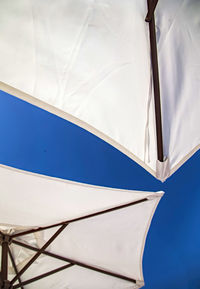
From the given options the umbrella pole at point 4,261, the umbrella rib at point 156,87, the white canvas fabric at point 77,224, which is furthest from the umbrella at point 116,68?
the umbrella pole at point 4,261

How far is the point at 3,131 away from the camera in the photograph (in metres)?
3.92

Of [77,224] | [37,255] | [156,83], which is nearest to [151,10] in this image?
[156,83]

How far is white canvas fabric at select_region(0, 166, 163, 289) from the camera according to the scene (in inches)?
93.2

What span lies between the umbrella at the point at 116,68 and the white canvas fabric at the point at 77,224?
1.52 ft

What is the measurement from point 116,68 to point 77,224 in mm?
1300

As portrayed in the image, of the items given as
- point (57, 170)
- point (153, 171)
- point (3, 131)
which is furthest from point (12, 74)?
point (57, 170)

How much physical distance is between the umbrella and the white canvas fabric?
0.46 metres

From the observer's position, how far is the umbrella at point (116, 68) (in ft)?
7.10

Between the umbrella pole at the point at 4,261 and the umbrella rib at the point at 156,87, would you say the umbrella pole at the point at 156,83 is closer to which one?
the umbrella rib at the point at 156,87

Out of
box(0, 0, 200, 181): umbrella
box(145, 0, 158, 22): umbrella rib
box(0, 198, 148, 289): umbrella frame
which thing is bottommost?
box(0, 198, 148, 289): umbrella frame

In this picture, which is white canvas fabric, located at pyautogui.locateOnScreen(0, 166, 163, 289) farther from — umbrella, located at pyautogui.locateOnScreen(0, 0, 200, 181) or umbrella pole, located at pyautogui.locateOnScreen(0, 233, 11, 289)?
umbrella, located at pyautogui.locateOnScreen(0, 0, 200, 181)

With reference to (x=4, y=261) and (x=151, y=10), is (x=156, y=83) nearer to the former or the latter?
(x=151, y=10)

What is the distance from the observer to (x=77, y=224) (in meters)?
2.70

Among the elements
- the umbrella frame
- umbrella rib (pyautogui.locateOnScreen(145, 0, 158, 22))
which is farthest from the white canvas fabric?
umbrella rib (pyautogui.locateOnScreen(145, 0, 158, 22))
